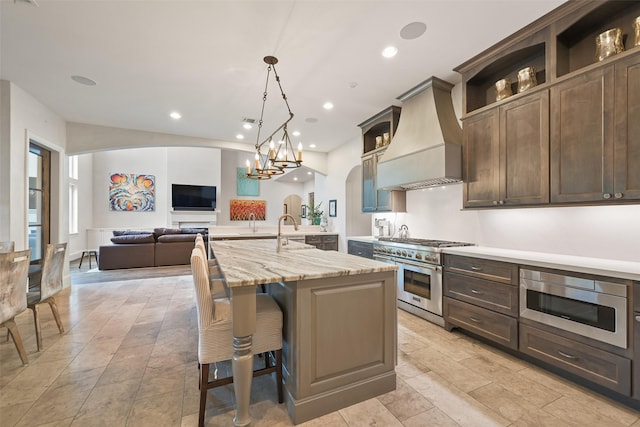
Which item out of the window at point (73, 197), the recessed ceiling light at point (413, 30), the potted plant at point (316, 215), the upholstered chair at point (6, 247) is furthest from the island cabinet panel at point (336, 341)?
the window at point (73, 197)

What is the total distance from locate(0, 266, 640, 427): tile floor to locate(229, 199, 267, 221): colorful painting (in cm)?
806

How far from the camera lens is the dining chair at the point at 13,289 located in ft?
6.86

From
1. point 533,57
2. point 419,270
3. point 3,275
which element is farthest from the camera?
point 419,270

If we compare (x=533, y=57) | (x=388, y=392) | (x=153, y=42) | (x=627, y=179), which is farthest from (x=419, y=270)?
(x=153, y=42)

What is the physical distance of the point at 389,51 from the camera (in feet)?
8.85

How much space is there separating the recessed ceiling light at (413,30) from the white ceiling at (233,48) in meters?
0.05

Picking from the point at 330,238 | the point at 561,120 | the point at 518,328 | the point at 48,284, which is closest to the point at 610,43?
the point at 561,120

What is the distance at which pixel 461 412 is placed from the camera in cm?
172

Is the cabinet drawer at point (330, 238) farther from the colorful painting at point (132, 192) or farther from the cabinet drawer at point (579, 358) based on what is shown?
the colorful painting at point (132, 192)

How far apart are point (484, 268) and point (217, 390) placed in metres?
2.51

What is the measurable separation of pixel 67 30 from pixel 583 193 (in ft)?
15.0

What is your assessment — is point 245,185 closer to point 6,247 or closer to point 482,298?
point 6,247

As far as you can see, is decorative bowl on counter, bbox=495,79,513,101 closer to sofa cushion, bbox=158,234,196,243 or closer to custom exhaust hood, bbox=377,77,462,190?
custom exhaust hood, bbox=377,77,462,190

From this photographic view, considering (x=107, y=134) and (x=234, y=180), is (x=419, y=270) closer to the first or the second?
(x=107, y=134)
